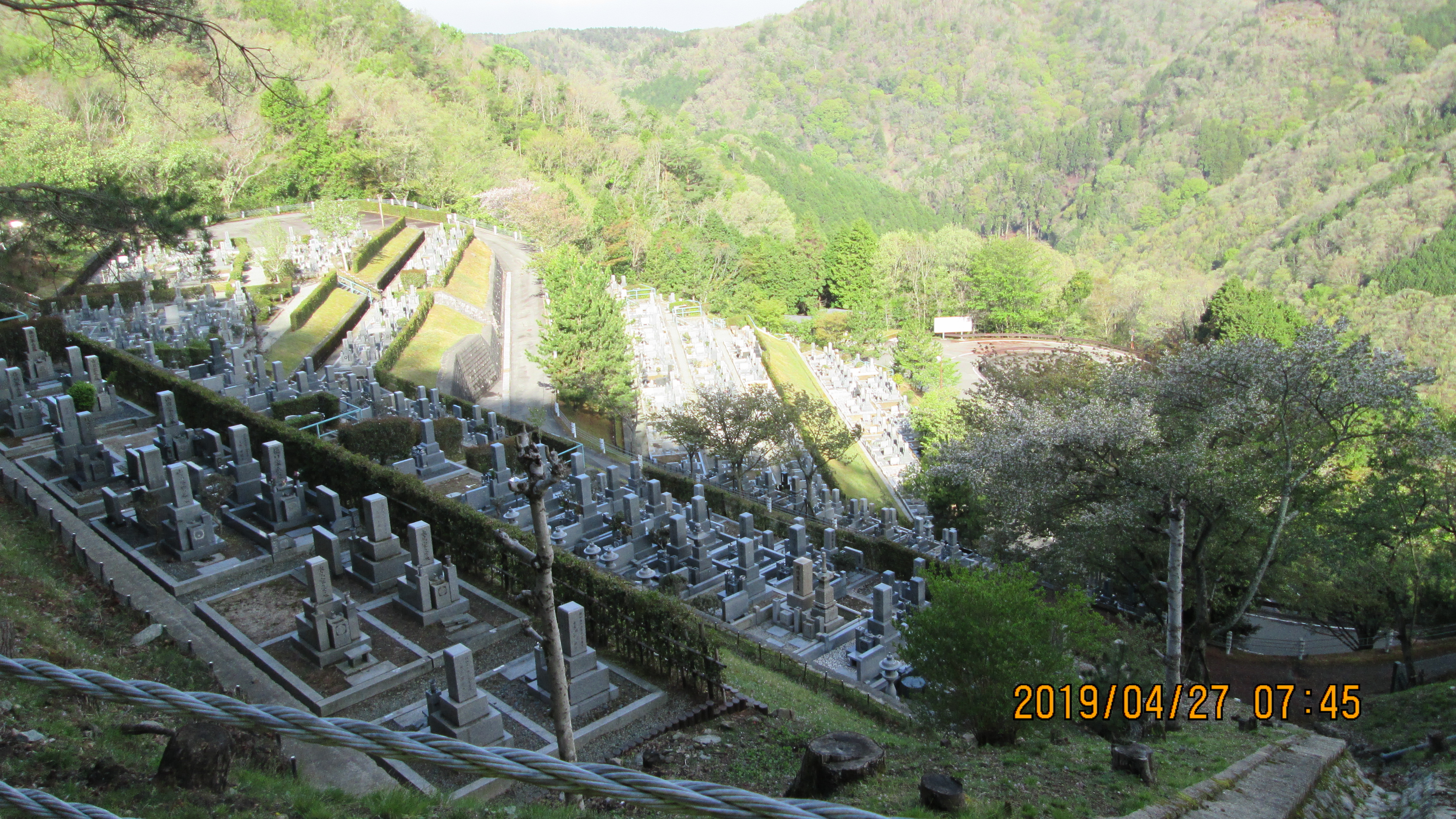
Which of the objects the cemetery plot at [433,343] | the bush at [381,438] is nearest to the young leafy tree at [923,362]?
the cemetery plot at [433,343]

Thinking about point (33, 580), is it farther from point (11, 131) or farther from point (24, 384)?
point (11, 131)

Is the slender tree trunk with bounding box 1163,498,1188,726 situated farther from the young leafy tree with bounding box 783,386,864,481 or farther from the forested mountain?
the forested mountain

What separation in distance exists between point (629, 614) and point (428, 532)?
144 inches

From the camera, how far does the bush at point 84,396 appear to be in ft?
70.5

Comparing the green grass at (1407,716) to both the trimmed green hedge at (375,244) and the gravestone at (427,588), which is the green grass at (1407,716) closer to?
the gravestone at (427,588)

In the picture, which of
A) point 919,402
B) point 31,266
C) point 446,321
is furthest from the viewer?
point 919,402

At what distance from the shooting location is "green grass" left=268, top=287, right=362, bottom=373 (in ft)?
110

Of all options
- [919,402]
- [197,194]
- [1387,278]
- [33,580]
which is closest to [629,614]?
[33,580]

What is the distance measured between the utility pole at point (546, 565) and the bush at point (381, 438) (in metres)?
14.0

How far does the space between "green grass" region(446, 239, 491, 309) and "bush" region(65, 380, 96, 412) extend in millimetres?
25723

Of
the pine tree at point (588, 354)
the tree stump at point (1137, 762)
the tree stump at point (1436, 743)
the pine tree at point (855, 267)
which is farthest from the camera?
the pine tree at point (855, 267)

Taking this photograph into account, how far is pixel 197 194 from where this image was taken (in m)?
24.3

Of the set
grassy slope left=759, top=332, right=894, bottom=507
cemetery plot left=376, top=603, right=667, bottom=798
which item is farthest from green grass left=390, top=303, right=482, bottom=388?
cemetery plot left=376, top=603, right=667, bottom=798

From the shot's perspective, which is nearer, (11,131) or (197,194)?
(197,194)
